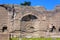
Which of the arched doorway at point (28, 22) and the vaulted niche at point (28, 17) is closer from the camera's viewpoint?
the arched doorway at point (28, 22)

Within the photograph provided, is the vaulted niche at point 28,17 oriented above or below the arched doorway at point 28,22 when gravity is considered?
above

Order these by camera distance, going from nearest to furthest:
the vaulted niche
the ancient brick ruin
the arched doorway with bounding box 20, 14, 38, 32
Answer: the ancient brick ruin, the arched doorway with bounding box 20, 14, 38, 32, the vaulted niche

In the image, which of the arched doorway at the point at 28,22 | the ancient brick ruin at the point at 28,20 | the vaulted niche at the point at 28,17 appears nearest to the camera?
→ the ancient brick ruin at the point at 28,20

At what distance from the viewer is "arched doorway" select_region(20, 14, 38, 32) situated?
82.4 feet

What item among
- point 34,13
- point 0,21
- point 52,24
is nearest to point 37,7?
point 34,13

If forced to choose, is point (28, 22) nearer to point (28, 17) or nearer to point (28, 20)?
point (28, 20)

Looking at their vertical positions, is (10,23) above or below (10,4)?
below

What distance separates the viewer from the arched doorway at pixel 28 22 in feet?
82.4

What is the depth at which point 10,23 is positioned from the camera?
2492cm

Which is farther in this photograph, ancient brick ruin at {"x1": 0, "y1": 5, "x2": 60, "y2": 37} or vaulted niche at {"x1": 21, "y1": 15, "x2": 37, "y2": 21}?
vaulted niche at {"x1": 21, "y1": 15, "x2": 37, "y2": 21}

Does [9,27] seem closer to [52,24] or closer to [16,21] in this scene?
[16,21]

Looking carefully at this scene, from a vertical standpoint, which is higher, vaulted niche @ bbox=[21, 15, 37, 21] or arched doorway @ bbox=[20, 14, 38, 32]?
vaulted niche @ bbox=[21, 15, 37, 21]

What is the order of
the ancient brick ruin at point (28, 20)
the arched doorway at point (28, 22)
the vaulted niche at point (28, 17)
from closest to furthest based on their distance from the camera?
the ancient brick ruin at point (28, 20)
the arched doorway at point (28, 22)
the vaulted niche at point (28, 17)

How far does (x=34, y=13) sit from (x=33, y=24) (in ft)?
4.16
